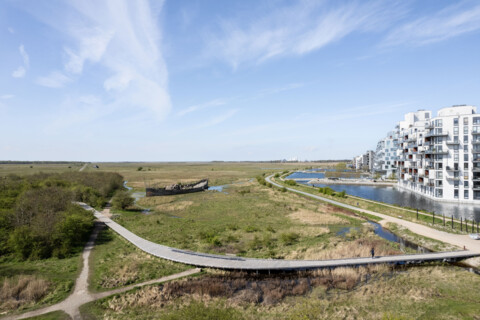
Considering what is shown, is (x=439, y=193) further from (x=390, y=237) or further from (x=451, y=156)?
(x=390, y=237)

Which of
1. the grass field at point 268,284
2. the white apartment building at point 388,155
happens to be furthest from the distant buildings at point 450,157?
the white apartment building at point 388,155

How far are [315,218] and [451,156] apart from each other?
133 feet

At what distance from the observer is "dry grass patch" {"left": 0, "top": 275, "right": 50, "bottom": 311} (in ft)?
70.8

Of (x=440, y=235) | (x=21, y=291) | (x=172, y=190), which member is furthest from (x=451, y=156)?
(x=21, y=291)

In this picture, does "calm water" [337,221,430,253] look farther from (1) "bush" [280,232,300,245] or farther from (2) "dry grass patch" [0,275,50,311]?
(2) "dry grass patch" [0,275,50,311]

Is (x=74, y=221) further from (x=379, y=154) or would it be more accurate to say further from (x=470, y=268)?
(x=379, y=154)

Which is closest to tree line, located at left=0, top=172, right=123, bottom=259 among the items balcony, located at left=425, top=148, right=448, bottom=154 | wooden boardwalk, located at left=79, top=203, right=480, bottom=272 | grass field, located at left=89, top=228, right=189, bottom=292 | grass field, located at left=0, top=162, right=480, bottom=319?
grass field, located at left=0, top=162, right=480, bottom=319

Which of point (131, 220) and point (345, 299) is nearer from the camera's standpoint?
point (345, 299)

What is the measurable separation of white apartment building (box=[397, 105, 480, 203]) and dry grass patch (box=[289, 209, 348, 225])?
34.0 m

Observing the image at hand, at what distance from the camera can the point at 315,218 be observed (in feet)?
168

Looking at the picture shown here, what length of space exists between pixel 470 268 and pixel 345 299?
1663cm

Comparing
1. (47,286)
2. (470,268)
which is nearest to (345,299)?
(470,268)

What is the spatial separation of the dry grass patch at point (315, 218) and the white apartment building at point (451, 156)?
3397 centimetres

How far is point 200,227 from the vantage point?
4666cm
